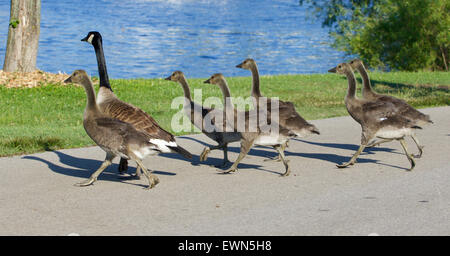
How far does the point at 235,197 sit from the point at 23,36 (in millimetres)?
12039

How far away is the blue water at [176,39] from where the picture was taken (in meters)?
34.5

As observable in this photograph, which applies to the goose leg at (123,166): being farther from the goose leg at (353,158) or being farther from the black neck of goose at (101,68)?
the goose leg at (353,158)

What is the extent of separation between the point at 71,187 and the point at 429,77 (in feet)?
58.5

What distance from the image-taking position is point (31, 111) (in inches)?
529

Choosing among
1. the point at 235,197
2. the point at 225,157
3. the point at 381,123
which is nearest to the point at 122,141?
the point at 235,197

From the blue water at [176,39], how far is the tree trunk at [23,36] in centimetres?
1011

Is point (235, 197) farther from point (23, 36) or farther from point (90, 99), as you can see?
point (23, 36)

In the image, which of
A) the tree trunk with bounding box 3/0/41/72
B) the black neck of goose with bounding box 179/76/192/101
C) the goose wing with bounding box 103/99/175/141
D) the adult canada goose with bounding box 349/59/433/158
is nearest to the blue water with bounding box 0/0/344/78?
the tree trunk with bounding box 3/0/41/72

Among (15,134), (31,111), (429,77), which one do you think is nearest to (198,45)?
(429,77)

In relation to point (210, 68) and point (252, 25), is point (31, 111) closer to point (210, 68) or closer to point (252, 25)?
point (210, 68)

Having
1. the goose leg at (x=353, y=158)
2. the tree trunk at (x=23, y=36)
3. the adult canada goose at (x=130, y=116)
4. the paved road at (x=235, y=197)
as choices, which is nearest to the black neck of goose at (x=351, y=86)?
the goose leg at (x=353, y=158)

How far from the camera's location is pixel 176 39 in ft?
150

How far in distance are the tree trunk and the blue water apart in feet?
33.2

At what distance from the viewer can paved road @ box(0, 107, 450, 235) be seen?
19.7ft
